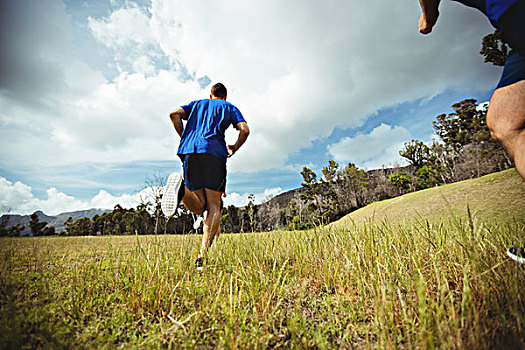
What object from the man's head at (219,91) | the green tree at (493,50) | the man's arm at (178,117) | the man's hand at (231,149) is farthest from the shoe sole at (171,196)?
the green tree at (493,50)

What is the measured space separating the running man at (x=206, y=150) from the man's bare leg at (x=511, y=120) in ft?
7.12

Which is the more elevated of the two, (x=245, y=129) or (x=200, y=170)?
(x=245, y=129)

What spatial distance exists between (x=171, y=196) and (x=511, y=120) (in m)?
2.74

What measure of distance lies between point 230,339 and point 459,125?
31604 millimetres

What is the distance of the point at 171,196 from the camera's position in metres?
2.51

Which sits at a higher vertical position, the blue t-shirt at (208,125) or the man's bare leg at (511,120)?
the blue t-shirt at (208,125)

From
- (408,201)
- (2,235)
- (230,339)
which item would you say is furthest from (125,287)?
(408,201)

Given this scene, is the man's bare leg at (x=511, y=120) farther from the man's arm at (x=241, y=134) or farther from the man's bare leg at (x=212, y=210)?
the man's bare leg at (x=212, y=210)

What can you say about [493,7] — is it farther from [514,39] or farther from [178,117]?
[178,117]

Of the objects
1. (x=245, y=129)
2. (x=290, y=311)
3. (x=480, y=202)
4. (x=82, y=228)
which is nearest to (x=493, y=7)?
(x=290, y=311)

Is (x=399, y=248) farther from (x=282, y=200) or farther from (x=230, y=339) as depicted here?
(x=282, y=200)

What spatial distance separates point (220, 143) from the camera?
8.75 ft

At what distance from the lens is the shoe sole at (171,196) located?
2494 millimetres

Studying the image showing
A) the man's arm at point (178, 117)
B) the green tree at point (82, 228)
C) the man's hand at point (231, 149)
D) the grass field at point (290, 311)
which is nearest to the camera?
the grass field at point (290, 311)
